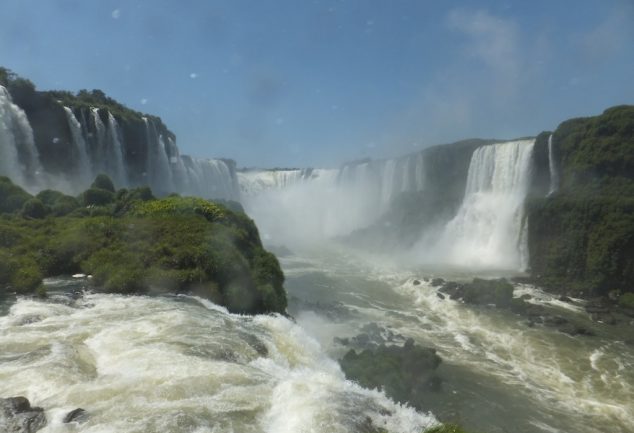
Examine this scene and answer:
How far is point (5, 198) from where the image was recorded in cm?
2550

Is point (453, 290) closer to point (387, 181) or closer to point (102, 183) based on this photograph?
point (102, 183)

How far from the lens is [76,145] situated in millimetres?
40031

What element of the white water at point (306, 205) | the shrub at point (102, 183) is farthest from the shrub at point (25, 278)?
the white water at point (306, 205)

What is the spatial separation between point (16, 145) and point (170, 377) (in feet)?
112

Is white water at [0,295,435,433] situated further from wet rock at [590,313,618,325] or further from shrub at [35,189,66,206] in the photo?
wet rock at [590,313,618,325]

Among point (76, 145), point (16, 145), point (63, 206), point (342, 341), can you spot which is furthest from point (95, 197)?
point (342, 341)

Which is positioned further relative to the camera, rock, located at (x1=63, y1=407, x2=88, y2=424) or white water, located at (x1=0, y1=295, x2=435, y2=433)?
white water, located at (x1=0, y1=295, x2=435, y2=433)

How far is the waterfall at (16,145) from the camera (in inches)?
1293

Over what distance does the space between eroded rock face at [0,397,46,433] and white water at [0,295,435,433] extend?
19cm

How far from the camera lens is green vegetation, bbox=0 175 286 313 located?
52.2 feet

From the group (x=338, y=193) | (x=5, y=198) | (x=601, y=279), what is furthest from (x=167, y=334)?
(x=338, y=193)

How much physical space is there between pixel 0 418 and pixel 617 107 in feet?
144

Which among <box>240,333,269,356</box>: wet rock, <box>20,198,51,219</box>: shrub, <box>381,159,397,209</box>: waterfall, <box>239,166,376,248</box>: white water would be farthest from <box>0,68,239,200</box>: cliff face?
<box>240,333,269,356</box>: wet rock

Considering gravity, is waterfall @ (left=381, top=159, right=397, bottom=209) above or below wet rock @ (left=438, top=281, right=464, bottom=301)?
above
